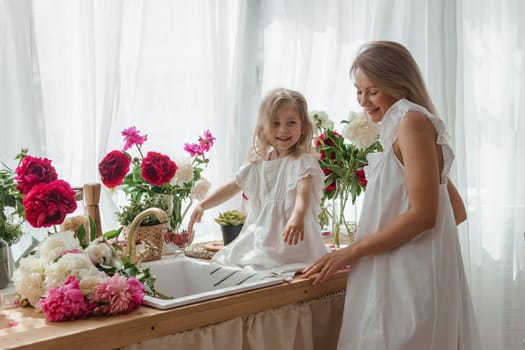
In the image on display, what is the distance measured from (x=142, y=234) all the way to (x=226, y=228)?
31 centimetres

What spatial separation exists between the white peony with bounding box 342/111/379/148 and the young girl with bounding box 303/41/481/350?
292 millimetres

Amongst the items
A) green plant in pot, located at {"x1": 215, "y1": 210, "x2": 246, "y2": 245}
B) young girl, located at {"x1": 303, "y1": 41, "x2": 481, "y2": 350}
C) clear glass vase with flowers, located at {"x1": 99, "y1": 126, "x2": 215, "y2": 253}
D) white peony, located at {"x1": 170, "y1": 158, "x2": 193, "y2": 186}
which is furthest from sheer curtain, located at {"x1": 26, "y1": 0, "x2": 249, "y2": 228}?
young girl, located at {"x1": 303, "y1": 41, "x2": 481, "y2": 350}

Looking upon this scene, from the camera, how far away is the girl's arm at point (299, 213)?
5.23ft

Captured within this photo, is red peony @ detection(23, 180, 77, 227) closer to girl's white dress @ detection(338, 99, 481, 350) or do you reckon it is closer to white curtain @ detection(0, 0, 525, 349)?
white curtain @ detection(0, 0, 525, 349)

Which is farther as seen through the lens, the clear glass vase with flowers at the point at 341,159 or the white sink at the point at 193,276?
the clear glass vase with flowers at the point at 341,159

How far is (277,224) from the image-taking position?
5.70 feet

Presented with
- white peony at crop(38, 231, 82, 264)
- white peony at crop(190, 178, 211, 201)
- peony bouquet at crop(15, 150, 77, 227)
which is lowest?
white peony at crop(38, 231, 82, 264)

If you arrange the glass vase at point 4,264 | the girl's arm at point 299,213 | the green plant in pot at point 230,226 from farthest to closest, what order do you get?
the green plant in pot at point 230,226 < the girl's arm at point 299,213 < the glass vase at point 4,264

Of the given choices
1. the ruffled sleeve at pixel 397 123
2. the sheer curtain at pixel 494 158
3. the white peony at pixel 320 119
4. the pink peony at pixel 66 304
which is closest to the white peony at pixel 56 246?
the pink peony at pixel 66 304

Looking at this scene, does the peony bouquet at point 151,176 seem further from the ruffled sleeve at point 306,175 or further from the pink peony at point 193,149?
the ruffled sleeve at point 306,175

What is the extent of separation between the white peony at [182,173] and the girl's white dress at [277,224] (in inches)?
10.0

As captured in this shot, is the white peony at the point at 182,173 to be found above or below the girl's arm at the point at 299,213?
above

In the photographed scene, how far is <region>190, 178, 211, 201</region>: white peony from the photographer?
78.8 inches

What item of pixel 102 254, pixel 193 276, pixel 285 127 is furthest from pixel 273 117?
pixel 102 254
